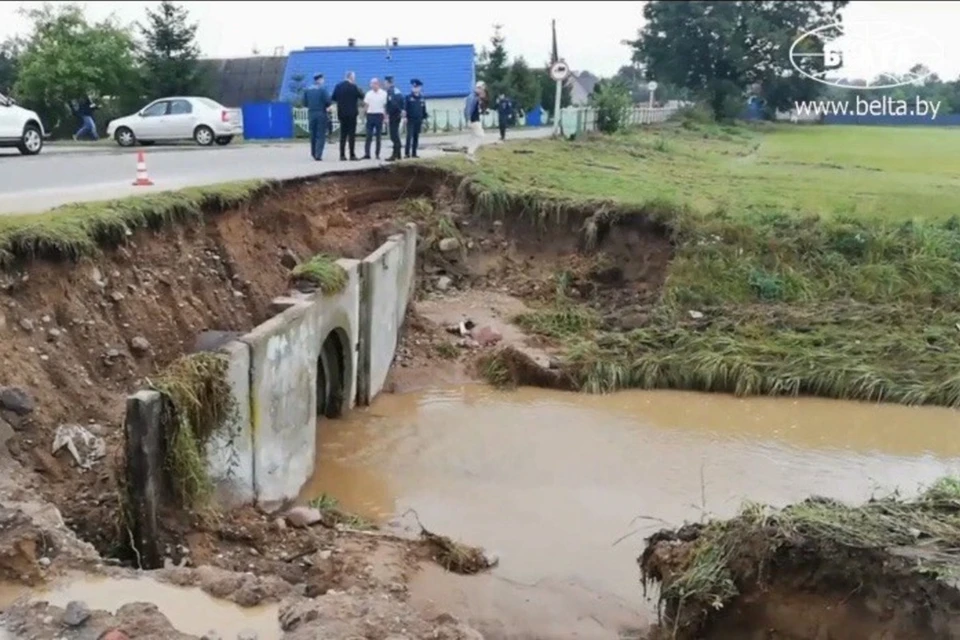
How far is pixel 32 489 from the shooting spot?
5945mm

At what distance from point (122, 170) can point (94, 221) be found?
6.30 meters

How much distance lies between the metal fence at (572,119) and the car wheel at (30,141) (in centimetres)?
712

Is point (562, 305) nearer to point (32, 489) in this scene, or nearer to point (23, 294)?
point (23, 294)

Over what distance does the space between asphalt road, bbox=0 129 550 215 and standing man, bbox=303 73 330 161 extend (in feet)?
1.01

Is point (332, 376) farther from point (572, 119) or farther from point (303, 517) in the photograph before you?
point (572, 119)

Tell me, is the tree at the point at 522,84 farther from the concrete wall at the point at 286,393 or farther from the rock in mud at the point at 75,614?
the rock in mud at the point at 75,614

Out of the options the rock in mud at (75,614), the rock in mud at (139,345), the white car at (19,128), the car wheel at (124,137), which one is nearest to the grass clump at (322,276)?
the rock in mud at (139,345)

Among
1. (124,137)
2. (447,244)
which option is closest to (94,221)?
(447,244)

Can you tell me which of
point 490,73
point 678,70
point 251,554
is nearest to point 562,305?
point 678,70

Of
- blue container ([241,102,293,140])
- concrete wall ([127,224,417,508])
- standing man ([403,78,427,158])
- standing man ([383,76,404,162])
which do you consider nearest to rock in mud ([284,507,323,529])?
concrete wall ([127,224,417,508])

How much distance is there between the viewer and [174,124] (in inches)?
915

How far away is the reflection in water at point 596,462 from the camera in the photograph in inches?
313

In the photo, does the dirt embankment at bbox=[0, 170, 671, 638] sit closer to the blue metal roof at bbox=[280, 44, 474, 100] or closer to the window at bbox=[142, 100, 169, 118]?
the window at bbox=[142, 100, 169, 118]

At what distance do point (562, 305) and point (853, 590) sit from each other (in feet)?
30.5
